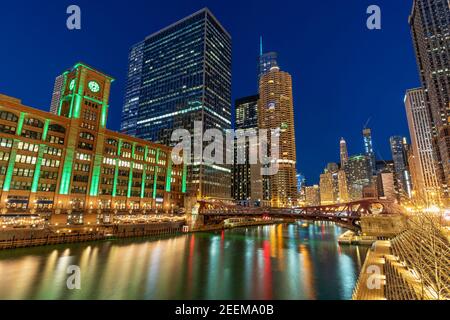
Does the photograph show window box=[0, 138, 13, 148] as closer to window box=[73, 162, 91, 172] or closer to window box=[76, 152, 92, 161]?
window box=[73, 162, 91, 172]

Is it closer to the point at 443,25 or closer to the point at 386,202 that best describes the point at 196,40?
the point at 386,202

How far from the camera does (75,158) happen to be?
70.2 meters

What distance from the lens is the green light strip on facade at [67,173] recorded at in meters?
65.9

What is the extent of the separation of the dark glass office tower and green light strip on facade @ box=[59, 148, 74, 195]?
77897mm

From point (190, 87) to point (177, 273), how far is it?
136 m

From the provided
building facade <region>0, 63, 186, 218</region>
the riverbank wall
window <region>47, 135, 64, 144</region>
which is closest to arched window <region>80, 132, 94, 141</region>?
building facade <region>0, 63, 186, 218</region>

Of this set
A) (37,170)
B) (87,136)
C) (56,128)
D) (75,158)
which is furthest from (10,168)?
(87,136)

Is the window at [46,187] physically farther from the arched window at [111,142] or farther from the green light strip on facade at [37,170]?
the arched window at [111,142]

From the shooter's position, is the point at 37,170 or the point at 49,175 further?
the point at 49,175

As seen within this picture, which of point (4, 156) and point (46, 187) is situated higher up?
point (4, 156)

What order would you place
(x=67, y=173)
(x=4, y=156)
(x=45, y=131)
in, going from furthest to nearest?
(x=67, y=173), (x=45, y=131), (x=4, y=156)

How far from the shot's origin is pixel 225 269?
126ft

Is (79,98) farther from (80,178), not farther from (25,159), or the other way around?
(80,178)

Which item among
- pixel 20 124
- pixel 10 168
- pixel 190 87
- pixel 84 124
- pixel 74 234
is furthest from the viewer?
pixel 190 87
